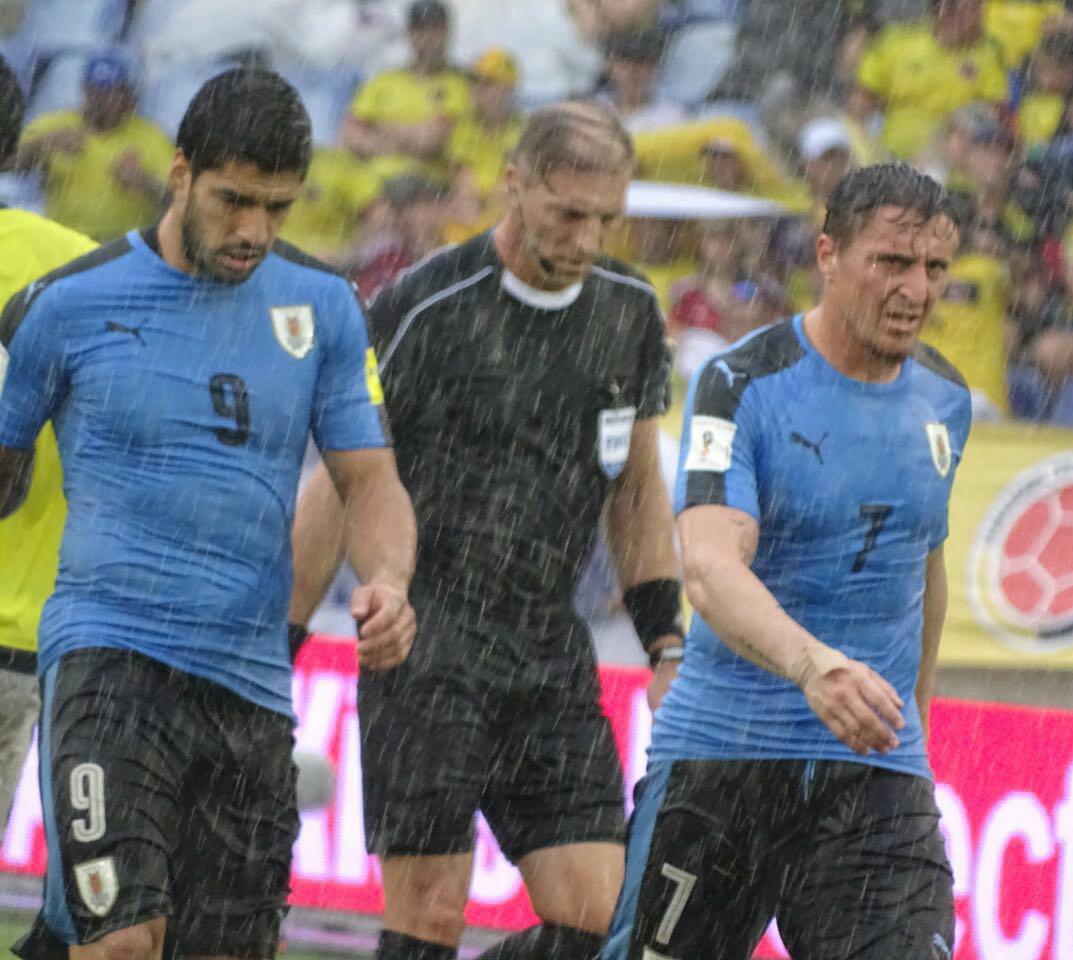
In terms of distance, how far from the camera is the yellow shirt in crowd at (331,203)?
10734mm

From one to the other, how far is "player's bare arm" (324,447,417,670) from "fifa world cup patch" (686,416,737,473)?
0.65 meters

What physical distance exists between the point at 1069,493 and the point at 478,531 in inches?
169

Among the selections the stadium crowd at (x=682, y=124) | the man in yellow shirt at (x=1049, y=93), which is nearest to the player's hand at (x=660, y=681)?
the stadium crowd at (x=682, y=124)

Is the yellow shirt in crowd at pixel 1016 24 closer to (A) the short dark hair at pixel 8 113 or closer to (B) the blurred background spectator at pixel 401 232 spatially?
(B) the blurred background spectator at pixel 401 232

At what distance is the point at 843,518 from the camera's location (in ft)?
14.6

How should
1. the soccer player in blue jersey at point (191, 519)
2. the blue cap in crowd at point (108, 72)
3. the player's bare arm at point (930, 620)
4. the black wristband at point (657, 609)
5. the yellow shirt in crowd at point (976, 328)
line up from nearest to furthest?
the soccer player in blue jersey at point (191, 519) < the player's bare arm at point (930, 620) < the black wristband at point (657, 609) < the yellow shirt in crowd at point (976, 328) < the blue cap in crowd at point (108, 72)

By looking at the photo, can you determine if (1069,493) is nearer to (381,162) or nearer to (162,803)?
(381,162)

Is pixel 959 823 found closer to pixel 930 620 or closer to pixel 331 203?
pixel 930 620

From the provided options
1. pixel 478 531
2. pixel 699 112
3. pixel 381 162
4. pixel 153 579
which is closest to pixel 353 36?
pixel 381 162

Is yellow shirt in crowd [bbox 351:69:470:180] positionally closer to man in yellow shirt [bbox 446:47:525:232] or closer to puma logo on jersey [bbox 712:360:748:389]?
man in yellow shirt [bbox 446:47:525:232]

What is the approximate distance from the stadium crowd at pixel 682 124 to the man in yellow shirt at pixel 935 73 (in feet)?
0.04

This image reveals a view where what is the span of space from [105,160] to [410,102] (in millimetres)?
1601

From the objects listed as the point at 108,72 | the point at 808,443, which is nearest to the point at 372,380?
the point at 808,443

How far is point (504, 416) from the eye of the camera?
17.0ft
